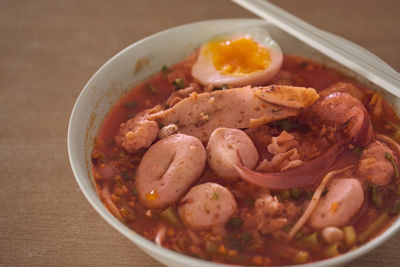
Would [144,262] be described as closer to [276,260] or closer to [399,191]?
[276,260]

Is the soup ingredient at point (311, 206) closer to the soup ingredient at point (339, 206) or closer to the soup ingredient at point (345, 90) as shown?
the soup ingredient at point (339, 206)

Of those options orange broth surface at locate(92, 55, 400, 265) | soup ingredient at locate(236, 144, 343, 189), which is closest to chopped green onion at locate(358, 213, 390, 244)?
orange broth surface at locate(92, 55, 400, 265)

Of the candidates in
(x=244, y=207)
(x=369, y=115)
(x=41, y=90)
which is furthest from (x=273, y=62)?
(x=41, y=90)

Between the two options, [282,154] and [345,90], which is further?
[345,90]

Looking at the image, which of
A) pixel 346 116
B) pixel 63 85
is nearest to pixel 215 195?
pixel 346 116

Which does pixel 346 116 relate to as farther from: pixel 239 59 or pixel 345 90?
pixel 239 59

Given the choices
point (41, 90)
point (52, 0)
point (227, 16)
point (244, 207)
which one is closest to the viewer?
point (244, 207)

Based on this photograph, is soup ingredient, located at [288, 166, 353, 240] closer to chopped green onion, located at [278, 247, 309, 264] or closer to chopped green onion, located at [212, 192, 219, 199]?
chopped green onion, located at [278, 247, 309, 264]
